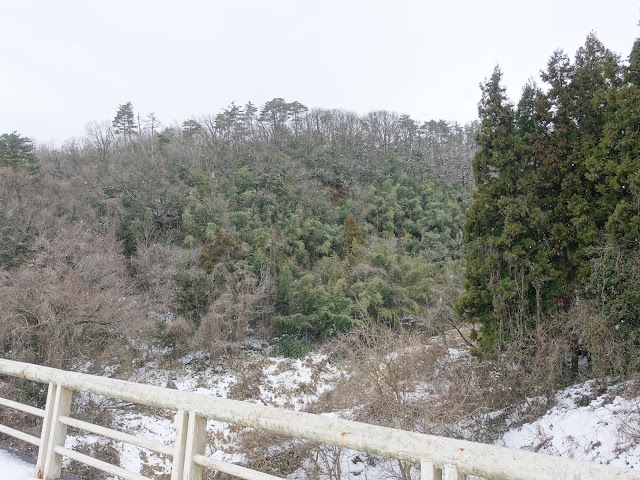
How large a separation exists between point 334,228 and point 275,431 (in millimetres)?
28529

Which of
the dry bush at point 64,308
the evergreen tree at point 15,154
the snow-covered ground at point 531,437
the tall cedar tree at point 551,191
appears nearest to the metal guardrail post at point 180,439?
the snow-covered ground at point 531,437

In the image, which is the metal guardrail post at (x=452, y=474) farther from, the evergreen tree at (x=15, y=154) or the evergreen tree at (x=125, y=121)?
the evergreen tree at (x=125, y=121)

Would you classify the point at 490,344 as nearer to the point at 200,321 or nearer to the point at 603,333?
the point at 603,333

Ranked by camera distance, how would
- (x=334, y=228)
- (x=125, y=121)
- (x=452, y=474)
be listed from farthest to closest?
(x=125, y=121) < (x=334, y=228) < (x=452, y=474)

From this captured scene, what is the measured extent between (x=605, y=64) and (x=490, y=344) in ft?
28.4

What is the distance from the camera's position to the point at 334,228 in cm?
3039

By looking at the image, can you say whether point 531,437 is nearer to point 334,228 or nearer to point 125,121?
point 334,228

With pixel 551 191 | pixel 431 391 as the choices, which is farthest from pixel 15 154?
pixel 551 191

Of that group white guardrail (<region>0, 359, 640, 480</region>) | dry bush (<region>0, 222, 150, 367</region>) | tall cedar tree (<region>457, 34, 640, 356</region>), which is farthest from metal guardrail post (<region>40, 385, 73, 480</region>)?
dry bush (<region>0, 222, 150, 367</region>)

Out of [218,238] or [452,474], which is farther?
[218,238]

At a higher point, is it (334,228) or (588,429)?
A: (334,228)

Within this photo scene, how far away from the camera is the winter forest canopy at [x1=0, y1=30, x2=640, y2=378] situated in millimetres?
12078

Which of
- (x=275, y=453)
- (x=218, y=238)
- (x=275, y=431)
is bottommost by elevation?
(x=275, y=453)

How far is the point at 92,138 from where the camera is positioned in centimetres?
4222
